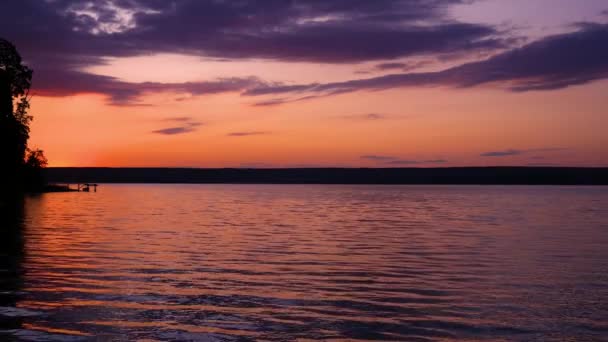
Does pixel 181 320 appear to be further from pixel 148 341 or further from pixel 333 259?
pixel 333 259

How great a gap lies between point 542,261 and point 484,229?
20.6 m

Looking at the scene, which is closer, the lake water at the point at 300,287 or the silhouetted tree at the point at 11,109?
the lake water at the point at 300,287

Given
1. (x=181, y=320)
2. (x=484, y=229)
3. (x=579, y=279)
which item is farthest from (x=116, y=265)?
(x=484, y=229)

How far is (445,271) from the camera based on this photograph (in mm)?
26656

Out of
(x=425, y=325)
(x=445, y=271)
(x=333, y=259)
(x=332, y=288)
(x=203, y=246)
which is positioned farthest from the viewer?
(x=203, y=246)

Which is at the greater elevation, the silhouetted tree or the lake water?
the silhouetted tree

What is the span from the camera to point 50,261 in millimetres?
28656

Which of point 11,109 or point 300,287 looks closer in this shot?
point 300,287

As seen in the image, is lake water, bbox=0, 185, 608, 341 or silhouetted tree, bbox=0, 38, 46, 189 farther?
silhouetted tree, bbox=0, 38, 46, 189

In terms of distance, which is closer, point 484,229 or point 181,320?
point 181,320

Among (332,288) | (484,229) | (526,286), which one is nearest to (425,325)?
(332,288)

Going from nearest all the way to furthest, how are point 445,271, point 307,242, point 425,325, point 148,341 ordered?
point 148,341 < point 425,325 < point 445,271 < point 307,242

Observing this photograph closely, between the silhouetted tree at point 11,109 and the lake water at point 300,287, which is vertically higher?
the silhouetted tree at point 11,109

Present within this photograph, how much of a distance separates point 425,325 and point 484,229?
35875 millimetres
